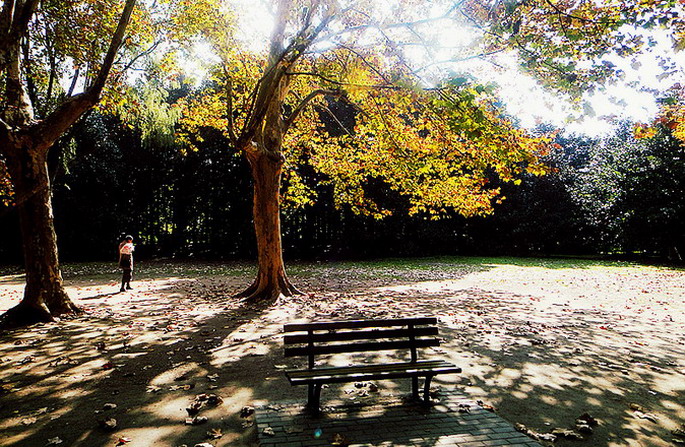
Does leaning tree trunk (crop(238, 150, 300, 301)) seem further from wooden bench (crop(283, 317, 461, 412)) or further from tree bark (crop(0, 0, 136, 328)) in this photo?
wooden bench (crop(283, 317, 461, 412))

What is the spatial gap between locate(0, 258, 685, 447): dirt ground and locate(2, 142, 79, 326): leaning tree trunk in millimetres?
658

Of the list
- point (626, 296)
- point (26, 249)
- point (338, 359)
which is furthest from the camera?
point (626, 296)

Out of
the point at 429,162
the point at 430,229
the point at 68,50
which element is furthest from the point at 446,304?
the point at 430,229

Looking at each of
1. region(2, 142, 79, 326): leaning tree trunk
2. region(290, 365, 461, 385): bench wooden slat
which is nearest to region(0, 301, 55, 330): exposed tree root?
region(2, 142, 79, 326): leaning tree trunk

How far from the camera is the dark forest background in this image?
25.2 m

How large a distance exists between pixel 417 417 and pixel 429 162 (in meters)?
7.82

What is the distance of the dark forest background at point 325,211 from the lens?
25.2m

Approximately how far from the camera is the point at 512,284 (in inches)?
661

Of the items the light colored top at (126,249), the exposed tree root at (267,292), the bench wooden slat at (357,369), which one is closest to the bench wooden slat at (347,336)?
the bench wooden slat at (357,369)

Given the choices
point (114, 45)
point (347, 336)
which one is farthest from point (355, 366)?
point (114, 45)

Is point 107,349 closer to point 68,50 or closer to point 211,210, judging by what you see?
point 68,50

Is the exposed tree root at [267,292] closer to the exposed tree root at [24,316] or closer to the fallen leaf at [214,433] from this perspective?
the exposed tree root at [24,316]

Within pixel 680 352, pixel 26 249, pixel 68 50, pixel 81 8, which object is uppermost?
pixel 81 8

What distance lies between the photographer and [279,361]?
262 inches
